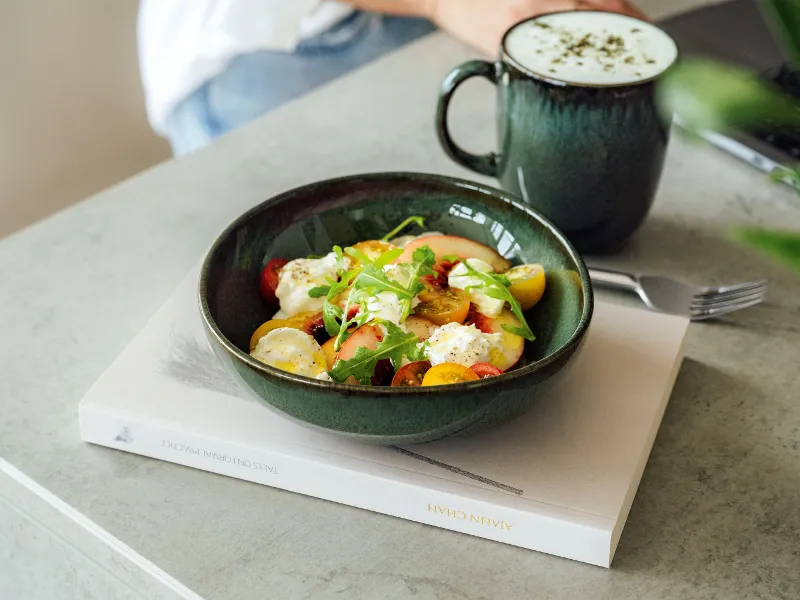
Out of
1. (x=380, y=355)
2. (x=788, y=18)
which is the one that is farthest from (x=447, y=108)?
(x=788, y=18)

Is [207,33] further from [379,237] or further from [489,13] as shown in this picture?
[379,237]

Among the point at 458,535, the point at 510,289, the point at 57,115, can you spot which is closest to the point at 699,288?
the point at 510,289

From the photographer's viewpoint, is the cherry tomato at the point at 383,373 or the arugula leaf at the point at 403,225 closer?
the cherry tomato at the point at 383,373

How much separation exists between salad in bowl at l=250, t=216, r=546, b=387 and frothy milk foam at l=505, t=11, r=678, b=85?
0.58 feet

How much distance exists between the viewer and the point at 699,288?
2.76ft

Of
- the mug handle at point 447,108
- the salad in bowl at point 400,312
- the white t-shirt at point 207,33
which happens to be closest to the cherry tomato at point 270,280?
the salad in bowl at point 400,312

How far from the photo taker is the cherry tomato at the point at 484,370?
0.62 meters

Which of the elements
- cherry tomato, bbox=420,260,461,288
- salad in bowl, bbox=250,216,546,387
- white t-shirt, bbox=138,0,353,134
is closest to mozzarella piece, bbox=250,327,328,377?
salad in bowl, bbox=250,216,546,387

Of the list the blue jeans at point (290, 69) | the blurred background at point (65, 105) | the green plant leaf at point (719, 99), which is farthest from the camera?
the blurred background at point (65, 105)

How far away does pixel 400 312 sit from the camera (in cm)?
67

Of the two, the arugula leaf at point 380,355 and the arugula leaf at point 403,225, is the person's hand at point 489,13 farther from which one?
the arugula leaf at point 380,355

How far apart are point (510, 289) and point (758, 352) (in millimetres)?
242

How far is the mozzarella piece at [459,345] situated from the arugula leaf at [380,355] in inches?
0.5

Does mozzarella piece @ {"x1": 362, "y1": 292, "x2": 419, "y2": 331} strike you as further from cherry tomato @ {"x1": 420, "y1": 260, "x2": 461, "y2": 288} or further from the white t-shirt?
the white t-shirt
